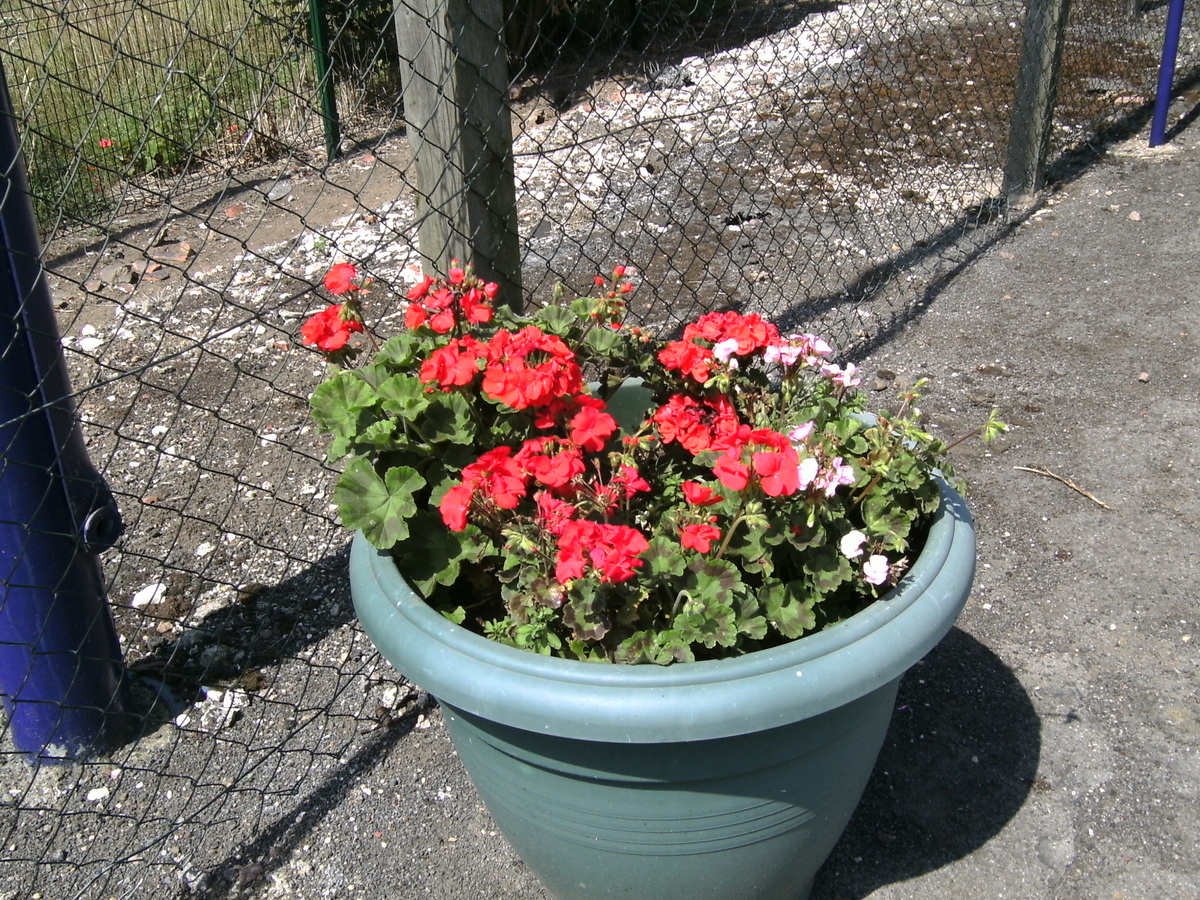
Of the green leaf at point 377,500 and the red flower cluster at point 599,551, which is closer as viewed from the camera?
the red flower cluster at point 599,551

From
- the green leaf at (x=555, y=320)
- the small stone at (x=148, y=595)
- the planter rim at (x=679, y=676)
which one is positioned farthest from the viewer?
the small stone at (x=148, y=595)

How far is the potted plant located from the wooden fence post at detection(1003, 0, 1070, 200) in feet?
11.2

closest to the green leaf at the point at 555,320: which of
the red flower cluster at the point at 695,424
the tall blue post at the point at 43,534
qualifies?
the red flower cluster at the point at 695,424

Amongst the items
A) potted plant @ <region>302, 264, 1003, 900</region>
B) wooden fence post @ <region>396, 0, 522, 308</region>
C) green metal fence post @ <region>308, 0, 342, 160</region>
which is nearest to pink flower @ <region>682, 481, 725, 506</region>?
potted plant @ <region>302, 264, 1003, 900</region>

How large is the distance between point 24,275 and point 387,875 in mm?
1325

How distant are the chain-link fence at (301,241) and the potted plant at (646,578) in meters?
0.56

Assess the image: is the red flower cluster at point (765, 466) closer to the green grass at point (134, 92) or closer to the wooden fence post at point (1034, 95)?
the wooden fence post at point (1034, 95)

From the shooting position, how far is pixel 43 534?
203 centimetres

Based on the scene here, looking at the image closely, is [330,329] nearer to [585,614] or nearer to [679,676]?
[585,614]

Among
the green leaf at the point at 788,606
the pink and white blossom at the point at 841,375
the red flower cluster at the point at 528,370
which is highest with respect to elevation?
the red flower cluster at the point at 528,370

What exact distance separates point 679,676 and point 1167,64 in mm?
5283

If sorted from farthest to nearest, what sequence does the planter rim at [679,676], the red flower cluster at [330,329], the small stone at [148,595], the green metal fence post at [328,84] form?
the green metal fence post at [328,84], the small stone at [148,595], the red flower cluster at [330,329], the planter rim at [679,676]

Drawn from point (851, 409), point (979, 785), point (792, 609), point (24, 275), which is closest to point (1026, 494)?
→ point (979, 785)

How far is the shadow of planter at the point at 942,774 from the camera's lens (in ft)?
6.84
